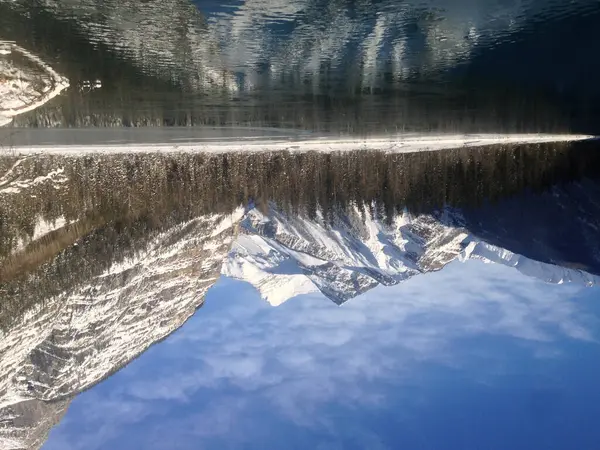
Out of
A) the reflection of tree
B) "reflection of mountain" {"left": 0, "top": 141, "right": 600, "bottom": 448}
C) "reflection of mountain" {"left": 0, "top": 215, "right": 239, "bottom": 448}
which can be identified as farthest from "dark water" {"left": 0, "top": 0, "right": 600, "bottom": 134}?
"reflection of mountain" {"left": 0, "top": 215, "right": 239, "bottom": 448}

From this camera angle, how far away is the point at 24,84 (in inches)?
410

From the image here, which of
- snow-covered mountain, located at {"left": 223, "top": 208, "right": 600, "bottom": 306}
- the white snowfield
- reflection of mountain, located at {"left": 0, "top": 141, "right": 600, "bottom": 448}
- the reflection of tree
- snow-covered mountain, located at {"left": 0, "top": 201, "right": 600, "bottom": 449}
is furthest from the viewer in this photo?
snow-covered mountain, located at {"left": 223, "top": 208, "right": 600, "bottom": 306}

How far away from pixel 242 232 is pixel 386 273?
4.43 metres

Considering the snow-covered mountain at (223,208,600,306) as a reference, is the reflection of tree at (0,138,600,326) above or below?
above

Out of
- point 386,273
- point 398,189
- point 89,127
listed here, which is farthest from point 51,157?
point 386,273

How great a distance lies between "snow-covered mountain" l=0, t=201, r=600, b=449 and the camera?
11352mm

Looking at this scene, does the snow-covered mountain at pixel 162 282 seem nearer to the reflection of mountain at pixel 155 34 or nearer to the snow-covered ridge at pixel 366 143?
the snow-covered ridge at pixel 366 143

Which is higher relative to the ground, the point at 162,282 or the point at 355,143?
the point at 355,143

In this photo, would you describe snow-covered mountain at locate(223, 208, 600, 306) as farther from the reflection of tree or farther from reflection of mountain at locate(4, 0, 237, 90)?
reflection of mountain at locate(4, 0, 237, 90)

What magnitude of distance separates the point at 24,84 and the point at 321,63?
6.59 meters

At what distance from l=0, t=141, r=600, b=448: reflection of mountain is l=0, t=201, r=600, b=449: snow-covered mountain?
0.04 meters

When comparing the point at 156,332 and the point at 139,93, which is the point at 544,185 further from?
the point at 156,332

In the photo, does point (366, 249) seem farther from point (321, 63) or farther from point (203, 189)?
point (321, 63)

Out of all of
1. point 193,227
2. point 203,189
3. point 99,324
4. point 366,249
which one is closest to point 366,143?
point 366,249
